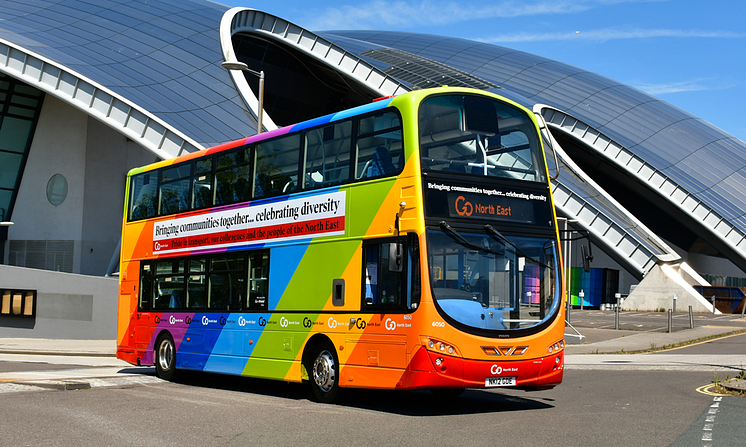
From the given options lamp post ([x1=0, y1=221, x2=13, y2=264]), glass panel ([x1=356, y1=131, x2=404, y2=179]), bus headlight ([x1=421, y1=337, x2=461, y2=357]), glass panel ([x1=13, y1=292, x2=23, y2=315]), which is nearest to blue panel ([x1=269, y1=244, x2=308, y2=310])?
glass panel ([x1=356, y1=131, x2=404, y2=179])

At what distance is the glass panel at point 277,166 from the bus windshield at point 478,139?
2872mm

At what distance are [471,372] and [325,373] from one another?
261cm

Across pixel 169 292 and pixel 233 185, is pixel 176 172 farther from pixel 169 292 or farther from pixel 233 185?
pixel 169 292

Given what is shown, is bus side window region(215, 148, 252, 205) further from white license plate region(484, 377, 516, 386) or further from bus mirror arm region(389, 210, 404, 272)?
white license plate region(484, 377, 516, 386)

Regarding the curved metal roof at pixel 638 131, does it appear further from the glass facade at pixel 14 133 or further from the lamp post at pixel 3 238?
the lamp post at pixel 3 238

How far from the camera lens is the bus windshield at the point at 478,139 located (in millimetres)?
11195

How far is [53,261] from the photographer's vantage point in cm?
3972

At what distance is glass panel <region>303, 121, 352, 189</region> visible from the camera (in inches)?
483

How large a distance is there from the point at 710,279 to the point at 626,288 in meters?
5.47

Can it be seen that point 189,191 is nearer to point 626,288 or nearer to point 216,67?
point 216,67

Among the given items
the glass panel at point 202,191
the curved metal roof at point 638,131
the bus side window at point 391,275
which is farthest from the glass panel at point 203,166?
the curved metal roof at point 638,131

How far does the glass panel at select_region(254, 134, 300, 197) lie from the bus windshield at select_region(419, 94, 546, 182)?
287cm

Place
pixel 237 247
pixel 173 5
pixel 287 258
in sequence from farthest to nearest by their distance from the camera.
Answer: pixel 173 5 < pixel 237 247 < pixel 287 258

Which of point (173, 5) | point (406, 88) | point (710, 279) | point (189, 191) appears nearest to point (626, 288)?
point (710, 279)
